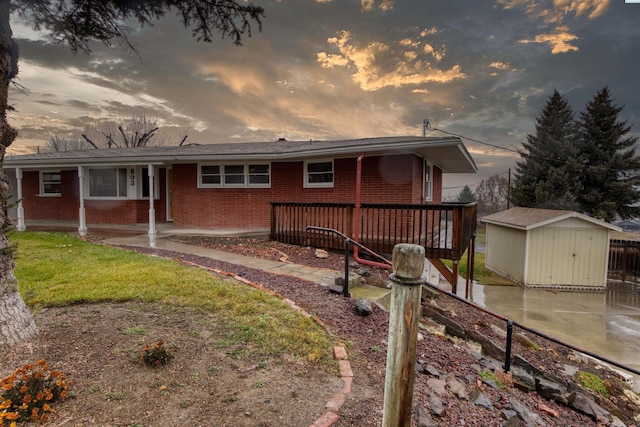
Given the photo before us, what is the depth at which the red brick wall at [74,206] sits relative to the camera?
39.1 feet

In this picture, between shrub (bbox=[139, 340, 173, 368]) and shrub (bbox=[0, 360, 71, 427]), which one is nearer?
shrub (bbox=[0, 360, 71, 427])

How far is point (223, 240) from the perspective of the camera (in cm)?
924

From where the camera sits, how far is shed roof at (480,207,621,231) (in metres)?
11.8

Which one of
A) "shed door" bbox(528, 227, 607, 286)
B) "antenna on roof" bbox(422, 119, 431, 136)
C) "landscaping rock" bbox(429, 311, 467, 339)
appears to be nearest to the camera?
"landscaping rock" bbox(429, 311, 467, 339)

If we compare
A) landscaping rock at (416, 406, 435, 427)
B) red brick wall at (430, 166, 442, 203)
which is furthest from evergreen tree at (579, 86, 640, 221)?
landscaping rock at (416, 406, 435, 427)

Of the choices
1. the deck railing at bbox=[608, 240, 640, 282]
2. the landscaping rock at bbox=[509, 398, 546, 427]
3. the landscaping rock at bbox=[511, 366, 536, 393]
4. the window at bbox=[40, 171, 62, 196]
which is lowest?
the deck railing at bbox=[608, 240, 640, 282]

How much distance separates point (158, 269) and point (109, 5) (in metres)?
3.90

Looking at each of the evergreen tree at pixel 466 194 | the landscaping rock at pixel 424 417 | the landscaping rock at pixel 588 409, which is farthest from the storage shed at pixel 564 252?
the evergreen tree at pixel 466 194

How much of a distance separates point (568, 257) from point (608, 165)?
15300 millimetres

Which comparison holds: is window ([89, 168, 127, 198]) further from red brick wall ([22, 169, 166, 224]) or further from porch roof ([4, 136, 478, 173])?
porch roof ([4, 136, 478, 173])

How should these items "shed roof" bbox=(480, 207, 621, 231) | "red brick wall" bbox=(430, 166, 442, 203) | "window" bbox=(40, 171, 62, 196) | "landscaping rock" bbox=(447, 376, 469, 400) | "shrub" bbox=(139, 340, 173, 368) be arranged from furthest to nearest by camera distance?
"window" bbox=(40, 171, 62, 196) < "red brick wall" bbox=(430, 166, 442, 203) < "shed roof" bbox=(480, 207, 621, 231) < "landscaping rock" bbox=(447, 376, 469, 400) < "shrub" bbox=(139, 340, 173, 368)

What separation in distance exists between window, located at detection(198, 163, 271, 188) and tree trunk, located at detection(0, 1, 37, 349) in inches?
314

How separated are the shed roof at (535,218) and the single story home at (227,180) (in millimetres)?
3314

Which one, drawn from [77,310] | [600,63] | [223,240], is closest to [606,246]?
[223,240]
